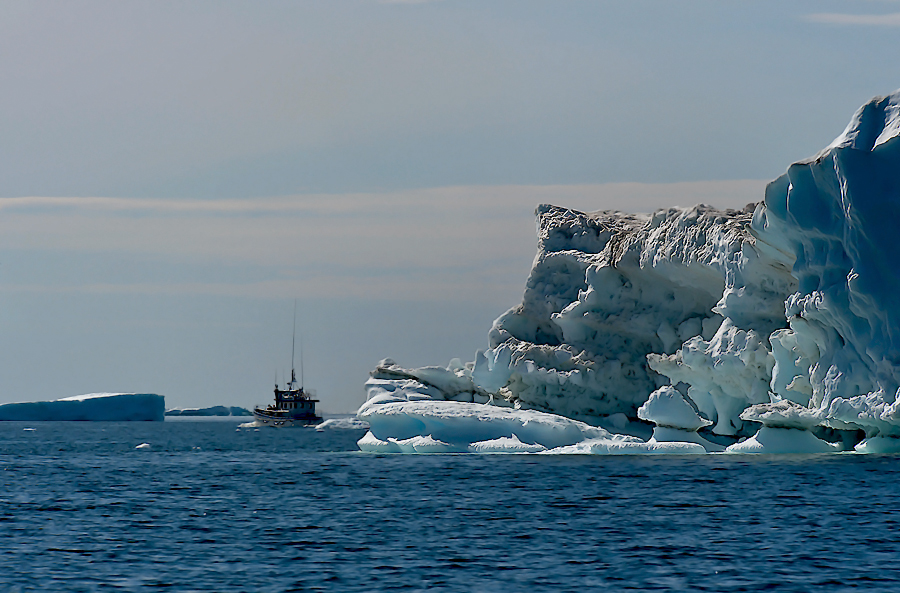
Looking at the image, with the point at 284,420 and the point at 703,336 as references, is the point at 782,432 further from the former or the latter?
the point at 284,420

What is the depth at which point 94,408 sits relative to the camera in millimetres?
138625

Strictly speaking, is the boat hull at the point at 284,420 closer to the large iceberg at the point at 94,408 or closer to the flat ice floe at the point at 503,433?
the large iceberg at the point at 94,408

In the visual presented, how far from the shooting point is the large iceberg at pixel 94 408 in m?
134

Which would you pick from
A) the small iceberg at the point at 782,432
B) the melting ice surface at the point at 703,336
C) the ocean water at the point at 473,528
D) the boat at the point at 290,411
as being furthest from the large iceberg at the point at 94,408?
the small iceberg at the point at 782,432

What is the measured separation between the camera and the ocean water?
61.5 feet

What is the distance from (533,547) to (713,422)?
77.1ft

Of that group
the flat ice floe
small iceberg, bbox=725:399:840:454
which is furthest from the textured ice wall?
the flat ice floe

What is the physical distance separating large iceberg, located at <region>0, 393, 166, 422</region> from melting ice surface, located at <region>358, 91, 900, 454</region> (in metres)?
90.2

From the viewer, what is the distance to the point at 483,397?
180 ft

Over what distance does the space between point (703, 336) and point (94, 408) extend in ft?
355

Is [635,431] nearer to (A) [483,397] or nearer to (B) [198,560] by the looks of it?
(A) [483,397]

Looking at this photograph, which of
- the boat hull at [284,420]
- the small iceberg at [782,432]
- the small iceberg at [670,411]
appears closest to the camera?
the small iceberg at [782,432]

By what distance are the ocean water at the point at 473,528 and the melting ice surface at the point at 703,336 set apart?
2070 mm

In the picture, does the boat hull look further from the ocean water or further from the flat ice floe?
the ocean water
